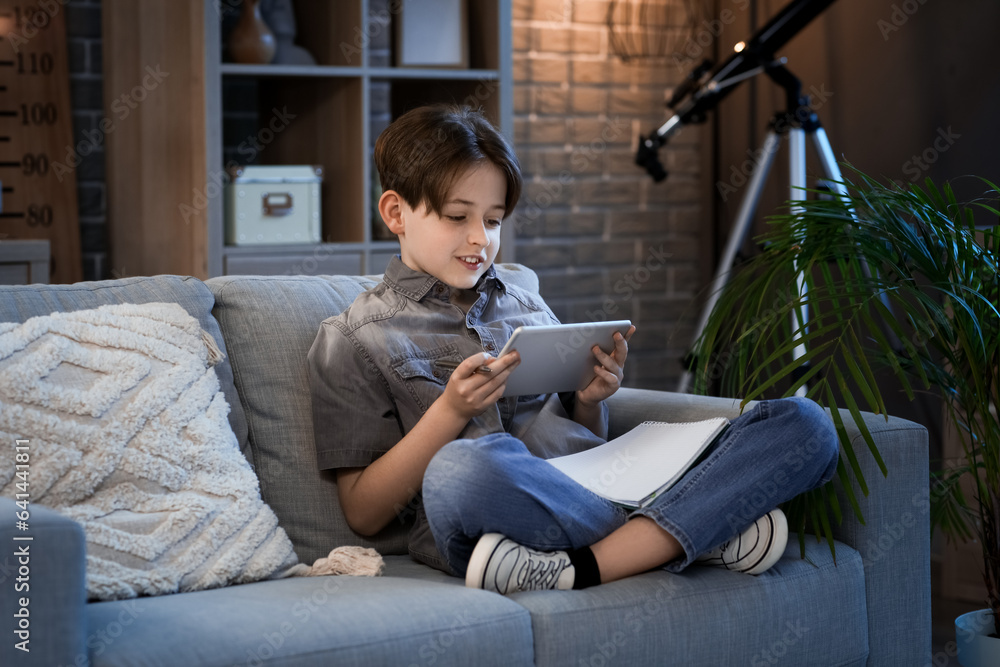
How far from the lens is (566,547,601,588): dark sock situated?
1.20m

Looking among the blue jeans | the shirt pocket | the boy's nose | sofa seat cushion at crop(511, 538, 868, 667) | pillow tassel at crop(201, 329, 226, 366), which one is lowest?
sofa seat cushion at crop(511, 538, 868, 667)

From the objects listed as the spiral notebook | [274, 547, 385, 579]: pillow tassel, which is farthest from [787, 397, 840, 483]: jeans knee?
[274, 547, 385, 579]: pillow tassel

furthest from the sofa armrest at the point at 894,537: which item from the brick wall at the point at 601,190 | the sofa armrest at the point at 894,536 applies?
the brick wall at the point at 601,190

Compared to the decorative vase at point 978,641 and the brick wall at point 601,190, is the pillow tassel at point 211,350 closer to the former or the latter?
the decorative vase at point 978,641

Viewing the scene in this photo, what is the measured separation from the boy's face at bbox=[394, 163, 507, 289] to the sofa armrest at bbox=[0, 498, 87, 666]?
2.24ft

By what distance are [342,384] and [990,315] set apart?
0.94 meters

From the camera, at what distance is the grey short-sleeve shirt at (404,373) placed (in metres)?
1.37

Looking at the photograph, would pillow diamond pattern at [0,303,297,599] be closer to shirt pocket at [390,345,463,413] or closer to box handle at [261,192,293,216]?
shirt pocket at [390,345,463,413]

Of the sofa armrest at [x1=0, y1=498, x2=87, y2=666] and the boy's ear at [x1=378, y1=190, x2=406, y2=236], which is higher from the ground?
the boy's ear at [x1=378, y1=190, x2=406, y2=236]

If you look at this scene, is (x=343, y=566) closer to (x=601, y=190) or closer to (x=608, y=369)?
(x=608, y=369)

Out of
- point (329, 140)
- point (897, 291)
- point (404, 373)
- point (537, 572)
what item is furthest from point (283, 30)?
point (537, 572)

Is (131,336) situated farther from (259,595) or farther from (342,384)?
(259,595)

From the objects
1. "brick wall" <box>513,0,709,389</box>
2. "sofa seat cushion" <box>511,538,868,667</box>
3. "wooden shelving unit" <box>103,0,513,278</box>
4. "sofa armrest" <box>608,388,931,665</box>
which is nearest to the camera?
"sofa seat cushion" <box>511,538,868,667</box>

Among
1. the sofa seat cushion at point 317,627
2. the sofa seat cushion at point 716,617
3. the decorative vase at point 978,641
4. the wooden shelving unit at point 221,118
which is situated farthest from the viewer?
the wooden shelving unit at point 221,118
